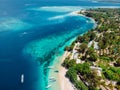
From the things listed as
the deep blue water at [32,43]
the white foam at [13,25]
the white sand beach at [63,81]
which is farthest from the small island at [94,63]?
the white foam at [13,25]

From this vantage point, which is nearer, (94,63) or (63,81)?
(63,81)

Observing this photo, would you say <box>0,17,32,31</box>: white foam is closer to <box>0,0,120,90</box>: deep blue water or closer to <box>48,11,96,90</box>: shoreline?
<box>0,0,120,90</box>: deep blue water

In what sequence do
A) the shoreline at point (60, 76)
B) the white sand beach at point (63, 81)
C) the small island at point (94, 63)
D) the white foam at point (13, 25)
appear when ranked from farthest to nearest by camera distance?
the white foam at point (13, 25)
the shoreline at point (60, 76)
the white sand beach at point (63, 81)
the small island at point (94, 63)

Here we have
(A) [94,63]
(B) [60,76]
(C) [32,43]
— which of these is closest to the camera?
(B) [60,76]

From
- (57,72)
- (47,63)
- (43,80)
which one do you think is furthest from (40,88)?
(47,63)

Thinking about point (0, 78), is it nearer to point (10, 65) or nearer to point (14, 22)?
point (10, 65)

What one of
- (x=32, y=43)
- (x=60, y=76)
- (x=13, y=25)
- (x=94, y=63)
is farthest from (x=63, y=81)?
(x=13, y=25)

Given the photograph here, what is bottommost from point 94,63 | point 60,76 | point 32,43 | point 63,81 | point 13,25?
point 63,81

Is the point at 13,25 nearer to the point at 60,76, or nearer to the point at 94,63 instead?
the point at 94,63

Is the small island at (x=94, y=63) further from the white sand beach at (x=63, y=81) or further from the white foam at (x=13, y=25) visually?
the white foam at (x=13, y=25)

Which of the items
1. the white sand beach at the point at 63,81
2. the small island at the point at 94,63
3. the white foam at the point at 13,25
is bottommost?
the white sand beach at the point at 63,81
